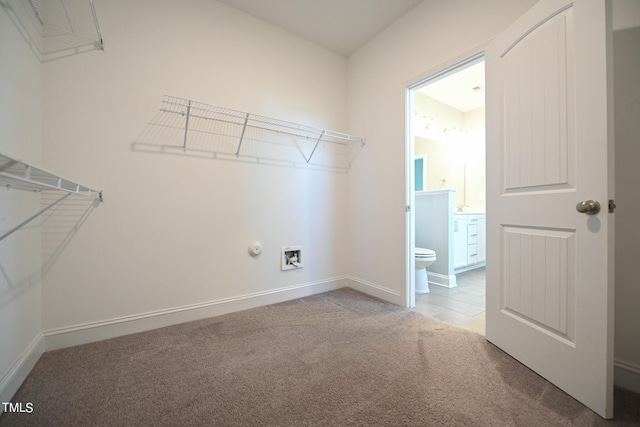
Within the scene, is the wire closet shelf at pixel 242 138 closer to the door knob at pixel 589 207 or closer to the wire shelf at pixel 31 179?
the wire shelf at pixel 31 179

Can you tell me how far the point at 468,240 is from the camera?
338 cm

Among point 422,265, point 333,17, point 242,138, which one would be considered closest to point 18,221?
point 242,138

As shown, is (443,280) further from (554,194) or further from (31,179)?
(31,179)

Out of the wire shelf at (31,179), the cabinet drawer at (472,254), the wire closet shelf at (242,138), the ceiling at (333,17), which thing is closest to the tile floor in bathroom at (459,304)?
the cabinet drawer at (472,254)

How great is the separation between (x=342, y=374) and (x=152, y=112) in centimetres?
203

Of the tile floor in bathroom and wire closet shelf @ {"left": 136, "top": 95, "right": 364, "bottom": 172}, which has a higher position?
wire closet shelf @ {"left": 136, "top": 95, "right": 364, "bottom": 172}

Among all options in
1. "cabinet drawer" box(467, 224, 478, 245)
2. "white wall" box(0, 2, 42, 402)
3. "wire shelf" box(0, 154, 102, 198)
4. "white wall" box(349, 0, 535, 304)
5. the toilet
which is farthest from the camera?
"cabinet drawer" box(467, 224, 478, 245)

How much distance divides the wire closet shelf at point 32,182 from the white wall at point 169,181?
230 millimetres

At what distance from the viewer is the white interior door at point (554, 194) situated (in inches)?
39.5

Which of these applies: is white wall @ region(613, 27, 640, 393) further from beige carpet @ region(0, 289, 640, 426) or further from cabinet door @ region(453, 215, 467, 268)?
Answer: cabinet door @ region(453, 215, 467, 268)

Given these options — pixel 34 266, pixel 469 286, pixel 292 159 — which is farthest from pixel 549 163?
pixel 34 266

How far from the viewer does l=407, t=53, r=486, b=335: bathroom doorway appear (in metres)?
2.15

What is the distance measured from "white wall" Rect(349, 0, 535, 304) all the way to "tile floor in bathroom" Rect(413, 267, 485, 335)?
0.29 m

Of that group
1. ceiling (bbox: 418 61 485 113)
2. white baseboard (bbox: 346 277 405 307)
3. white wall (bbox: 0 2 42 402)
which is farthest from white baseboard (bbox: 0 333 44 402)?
ceiling (bbox: 418 61 485 113)
